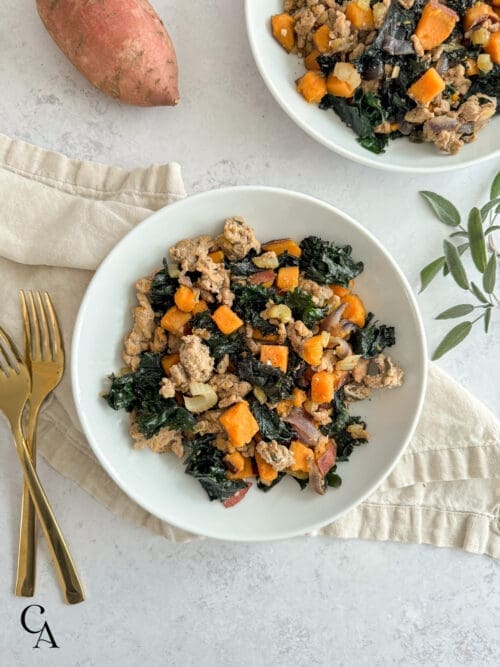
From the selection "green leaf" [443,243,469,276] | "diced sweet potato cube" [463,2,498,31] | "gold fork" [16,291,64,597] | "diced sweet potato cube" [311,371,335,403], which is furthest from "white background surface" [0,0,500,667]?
"diced sweet potato cube" [311,371,335,403]

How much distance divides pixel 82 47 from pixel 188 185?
2.28ft

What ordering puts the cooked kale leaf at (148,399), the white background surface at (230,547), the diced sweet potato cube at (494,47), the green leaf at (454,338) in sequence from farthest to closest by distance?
1. the white background surface at (230,547)
2. the green leaf at (454,338)
3. the diced sweet potato cube at (494,47)
4. the cooked kale leaf at (148,399)

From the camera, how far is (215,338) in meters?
2.45

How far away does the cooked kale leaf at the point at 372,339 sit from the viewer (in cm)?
253

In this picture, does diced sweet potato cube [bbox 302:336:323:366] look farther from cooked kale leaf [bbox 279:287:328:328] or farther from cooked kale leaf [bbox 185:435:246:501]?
cooked kale leaf [bbox 185:435:246:501]

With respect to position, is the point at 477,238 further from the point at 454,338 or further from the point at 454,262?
the point at 454,338

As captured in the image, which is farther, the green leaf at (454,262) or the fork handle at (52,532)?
the fork handle at (52,532)

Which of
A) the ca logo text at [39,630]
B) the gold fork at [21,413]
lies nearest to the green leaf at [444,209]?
the gold fork at [21,413]

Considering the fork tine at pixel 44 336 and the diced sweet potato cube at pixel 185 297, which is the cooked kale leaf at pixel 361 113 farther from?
the fork tine at pixel 44 336

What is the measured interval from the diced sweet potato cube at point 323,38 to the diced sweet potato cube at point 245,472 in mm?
1710

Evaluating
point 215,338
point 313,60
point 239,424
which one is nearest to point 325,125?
point 313,60

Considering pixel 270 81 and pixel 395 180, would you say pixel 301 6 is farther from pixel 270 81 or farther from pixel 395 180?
pixel 395 180

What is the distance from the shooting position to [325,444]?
254 cm

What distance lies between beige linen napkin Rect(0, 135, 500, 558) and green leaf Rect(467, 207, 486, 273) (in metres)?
0.53
